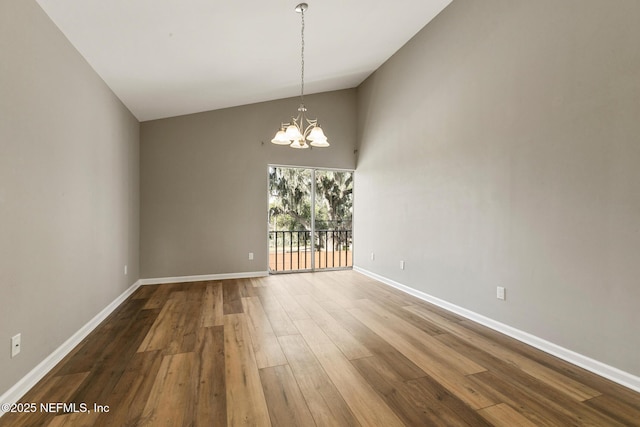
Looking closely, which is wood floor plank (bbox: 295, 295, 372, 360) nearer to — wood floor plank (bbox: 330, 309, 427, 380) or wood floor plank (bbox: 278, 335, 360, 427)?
wood floor plank (bbox: 330, 309, 427, 380)

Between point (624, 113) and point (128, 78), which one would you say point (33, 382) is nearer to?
point (128, 78)

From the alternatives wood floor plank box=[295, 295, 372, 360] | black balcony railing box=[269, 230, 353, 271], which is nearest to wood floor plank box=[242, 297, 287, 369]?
wood floor plank box=[295, 295, 372, 360]

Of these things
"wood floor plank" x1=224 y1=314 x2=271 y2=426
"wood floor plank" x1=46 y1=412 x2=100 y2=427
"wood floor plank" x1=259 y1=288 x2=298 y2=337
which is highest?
"wood floor plank" x1=46 y1=412 x2=100 y2=427

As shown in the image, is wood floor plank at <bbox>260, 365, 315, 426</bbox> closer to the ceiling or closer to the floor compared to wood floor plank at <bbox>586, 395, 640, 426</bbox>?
closer to the ceiling

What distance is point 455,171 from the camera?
344cm

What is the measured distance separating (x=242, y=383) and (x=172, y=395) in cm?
42

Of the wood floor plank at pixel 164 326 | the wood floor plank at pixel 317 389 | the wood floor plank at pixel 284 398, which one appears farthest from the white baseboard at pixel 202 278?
the wood floor plank at pixel 284 398

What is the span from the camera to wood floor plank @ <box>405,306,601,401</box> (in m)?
1.90

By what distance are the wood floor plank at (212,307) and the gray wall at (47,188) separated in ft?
3.39

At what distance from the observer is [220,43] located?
298 centimetres

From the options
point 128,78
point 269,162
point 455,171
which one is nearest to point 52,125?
point 128,78

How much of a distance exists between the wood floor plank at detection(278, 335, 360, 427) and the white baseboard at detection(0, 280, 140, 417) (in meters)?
1.64

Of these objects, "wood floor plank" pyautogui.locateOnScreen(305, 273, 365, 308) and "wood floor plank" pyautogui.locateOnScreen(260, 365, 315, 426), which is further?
"wood floor plank" pyautogui.locateOnScreen(305, 273, 365, 308)

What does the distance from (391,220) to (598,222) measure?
105 inches
